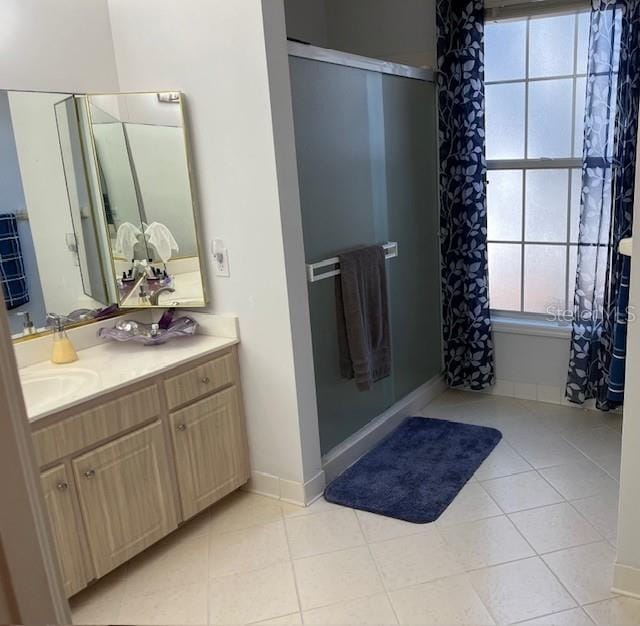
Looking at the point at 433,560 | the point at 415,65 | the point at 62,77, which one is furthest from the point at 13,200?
the point at 415,65

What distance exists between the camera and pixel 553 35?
3270 mm

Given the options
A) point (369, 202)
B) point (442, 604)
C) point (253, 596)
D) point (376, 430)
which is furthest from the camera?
point (376, 430)

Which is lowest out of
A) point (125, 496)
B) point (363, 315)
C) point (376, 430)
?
point (376, 430)

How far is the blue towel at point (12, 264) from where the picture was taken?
2.31 m

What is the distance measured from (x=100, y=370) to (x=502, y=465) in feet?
6.06

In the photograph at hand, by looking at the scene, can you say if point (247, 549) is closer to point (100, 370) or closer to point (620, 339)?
point (100, 370)

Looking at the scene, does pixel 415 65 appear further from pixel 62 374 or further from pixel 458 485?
pixel 62 374

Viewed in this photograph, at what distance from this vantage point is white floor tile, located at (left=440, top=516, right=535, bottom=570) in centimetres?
227

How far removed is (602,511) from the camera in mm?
2512

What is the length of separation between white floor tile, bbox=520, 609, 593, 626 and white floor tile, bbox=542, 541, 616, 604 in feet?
0.21

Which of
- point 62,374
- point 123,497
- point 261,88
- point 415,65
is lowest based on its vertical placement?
point 123,497

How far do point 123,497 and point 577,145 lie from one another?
2.79 m

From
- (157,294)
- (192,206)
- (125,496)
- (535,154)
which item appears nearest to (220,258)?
(192,206)

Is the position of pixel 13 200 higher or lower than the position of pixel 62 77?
lower
